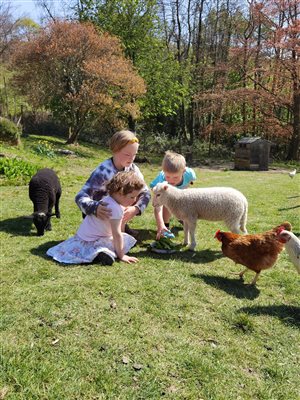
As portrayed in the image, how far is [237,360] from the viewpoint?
265 centimetres

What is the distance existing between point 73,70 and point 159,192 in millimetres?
14749

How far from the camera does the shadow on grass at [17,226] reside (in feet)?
17.5

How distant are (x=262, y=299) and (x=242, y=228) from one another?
1.52m

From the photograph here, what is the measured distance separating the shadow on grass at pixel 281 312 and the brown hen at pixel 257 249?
1.46 ft

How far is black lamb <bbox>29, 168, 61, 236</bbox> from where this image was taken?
5.15 metres

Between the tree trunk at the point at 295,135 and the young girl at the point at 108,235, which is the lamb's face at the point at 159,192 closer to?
the young girl at the point at 108,235

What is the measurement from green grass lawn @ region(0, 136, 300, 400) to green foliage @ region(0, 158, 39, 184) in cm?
515

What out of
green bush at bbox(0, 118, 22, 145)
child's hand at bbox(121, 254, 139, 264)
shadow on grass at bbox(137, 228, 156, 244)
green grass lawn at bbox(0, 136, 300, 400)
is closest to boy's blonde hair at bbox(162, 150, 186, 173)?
shadow on grass at bbox(137, 228, 156, 244)

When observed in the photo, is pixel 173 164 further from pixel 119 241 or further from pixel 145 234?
pixel 119 241

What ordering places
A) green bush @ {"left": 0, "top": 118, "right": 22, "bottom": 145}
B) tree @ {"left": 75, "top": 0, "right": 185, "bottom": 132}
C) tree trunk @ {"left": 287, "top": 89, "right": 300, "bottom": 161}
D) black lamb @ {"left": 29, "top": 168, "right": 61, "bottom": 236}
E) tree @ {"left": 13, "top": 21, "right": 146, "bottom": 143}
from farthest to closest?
tree @ {"left": 75, "top": 0, "right": 185, "bottom": 132} → tree trunk @ {"left": 287, "top": 89, "right": 300, "bottom": 161} → tree @ {"left": 13, "top": 21, "right": 146, "bottom": 143} → green bush @ {"left": 0, "top": 118, "right": 22, "bottom": 145} → black lamb @ {"left": 29, "top": 168, "right": 61, "bottom": 236}

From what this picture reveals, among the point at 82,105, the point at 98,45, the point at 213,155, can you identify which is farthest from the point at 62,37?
the point at 213,155

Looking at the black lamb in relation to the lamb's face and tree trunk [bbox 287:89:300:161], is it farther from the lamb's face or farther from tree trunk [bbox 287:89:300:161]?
tree trunk [bbox 287:89:300:161]

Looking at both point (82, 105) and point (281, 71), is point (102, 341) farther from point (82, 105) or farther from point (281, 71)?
point (281, 71)

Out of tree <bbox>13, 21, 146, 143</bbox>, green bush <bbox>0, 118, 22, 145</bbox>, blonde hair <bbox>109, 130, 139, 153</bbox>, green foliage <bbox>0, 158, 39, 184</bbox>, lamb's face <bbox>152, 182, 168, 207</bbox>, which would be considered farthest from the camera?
tree <bbox>13, 21, 146, 143</bbox>
